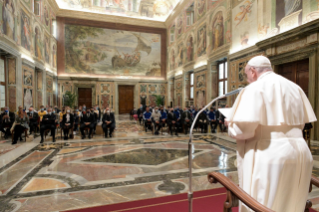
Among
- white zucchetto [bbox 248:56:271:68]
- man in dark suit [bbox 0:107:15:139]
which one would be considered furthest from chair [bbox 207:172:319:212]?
man in dark suit [bbox 0:107:15:139]

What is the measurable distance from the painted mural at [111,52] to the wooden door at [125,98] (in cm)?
174

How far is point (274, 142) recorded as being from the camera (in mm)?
1380

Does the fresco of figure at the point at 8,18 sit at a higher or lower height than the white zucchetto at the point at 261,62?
higher

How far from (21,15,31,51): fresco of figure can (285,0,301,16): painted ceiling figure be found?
13801 mm

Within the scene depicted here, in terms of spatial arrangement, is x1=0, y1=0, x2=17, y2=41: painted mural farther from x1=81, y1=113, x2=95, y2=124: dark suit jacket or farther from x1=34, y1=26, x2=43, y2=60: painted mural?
x1=81, y1=113, x2=95, y2=124: dark suit jacket

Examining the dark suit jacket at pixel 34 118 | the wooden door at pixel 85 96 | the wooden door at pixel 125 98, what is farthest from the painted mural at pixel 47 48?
the dark suit jacket at pixel 34 118

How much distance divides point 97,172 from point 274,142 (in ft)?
12.9

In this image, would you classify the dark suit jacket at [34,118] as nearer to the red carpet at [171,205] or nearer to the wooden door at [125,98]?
the red carpet at [171,205]

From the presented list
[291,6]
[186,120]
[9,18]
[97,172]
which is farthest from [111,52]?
[97,172]

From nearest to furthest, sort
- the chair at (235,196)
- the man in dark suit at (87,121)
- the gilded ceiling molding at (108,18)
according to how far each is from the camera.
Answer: the chair at (235,196), the man in dark suit at (87,121), the gilded ceiling molding at (108,18)

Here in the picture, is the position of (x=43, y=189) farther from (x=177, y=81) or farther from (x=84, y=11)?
(x=84, y=11)

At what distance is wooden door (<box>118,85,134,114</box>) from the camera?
74.0 feet

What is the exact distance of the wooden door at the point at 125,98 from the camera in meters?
22.6

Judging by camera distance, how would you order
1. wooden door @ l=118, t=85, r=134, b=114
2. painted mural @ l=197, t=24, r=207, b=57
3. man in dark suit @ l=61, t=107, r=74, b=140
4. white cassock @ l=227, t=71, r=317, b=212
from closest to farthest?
white cassock @ l=227, t=71, r=317, b=212, man in dark suit @ l=61, t=107, r=74, b=140, painted mural @ l=197, t=24, r=207, b=57, wooden door @ l=118, t=85, r=134, b=114
